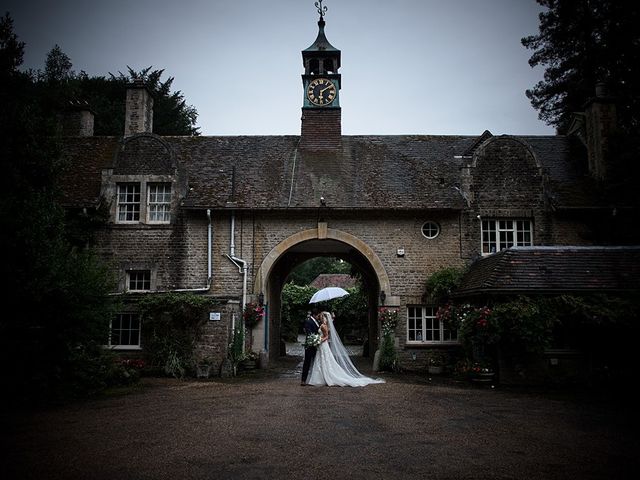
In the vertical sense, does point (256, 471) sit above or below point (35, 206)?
below

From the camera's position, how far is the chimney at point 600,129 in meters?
17.9

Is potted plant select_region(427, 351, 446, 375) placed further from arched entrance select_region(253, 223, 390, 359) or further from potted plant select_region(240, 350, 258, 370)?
potted plant select_region(240, 350, 258, 370)

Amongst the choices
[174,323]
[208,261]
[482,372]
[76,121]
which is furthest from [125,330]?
[482,372]

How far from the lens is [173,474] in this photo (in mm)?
5879

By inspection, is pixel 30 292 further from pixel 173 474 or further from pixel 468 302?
pixel 468 302

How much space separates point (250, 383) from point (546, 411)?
7334 millimetres

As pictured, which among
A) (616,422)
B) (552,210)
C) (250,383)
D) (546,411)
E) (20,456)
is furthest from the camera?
(552,210)

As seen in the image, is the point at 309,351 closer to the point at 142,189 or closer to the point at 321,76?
the point at 142,189

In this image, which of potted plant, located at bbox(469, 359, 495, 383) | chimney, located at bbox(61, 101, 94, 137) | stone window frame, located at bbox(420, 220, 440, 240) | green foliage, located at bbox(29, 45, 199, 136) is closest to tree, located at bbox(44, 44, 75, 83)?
green foliage, located at bbox(29, 45, 199, 136)

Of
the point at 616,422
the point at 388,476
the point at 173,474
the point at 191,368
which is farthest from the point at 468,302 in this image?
the point at 173,474

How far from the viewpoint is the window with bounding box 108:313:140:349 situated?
55.9 feet

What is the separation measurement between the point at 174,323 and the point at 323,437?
8.99 metres

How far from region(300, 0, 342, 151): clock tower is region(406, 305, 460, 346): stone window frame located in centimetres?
699

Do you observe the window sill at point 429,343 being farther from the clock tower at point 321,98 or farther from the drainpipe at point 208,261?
the clock tower at point 321,98
